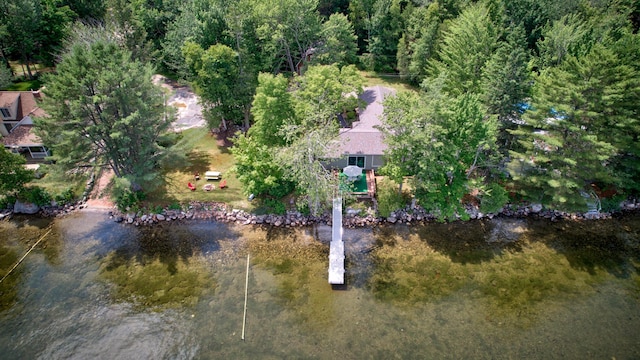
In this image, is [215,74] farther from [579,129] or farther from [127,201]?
[579,129]

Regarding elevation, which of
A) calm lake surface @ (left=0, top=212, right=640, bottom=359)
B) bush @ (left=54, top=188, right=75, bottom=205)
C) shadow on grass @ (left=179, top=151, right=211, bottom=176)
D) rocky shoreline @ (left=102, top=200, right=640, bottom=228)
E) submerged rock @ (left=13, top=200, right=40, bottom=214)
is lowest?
calm lake surface @ (left=0, top=212, right=640, bottom=359)

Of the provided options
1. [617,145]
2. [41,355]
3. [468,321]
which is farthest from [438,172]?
[41,355]

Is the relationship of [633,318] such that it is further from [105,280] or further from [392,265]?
[105,280]

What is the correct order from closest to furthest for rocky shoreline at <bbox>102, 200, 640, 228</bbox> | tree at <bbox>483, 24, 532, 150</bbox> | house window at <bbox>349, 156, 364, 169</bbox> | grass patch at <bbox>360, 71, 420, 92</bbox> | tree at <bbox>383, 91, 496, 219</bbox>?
tree at <bbox>383, 91, 496, 219</bbox> < tree at <bbox>483, 24, 532, 150</bbox> < rocky shoreline at <bbox>102, 200, 640, 228</bbox> < house window at <bbox>349, 156, 364, 169</bbox> < grass patch at <bbox>360, 71, 420, 92</bbox>

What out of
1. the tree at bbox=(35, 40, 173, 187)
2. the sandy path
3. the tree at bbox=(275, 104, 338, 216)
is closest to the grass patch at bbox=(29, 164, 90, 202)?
the tree at bbox=(35, 40, 173, 187)

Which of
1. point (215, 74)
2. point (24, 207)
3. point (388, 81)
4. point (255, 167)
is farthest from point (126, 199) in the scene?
point (388, 81)

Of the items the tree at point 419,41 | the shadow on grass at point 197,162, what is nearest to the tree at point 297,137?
the shadow on grass at point 197,162

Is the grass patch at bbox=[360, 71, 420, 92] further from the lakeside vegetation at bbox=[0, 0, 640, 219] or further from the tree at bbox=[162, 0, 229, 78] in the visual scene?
the tree at bbox=[162, 0, 229, 78]
